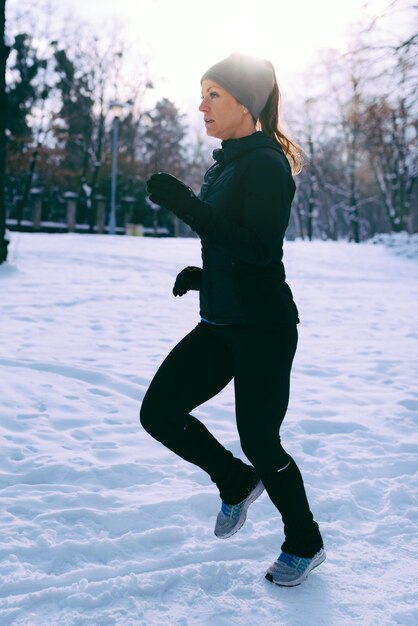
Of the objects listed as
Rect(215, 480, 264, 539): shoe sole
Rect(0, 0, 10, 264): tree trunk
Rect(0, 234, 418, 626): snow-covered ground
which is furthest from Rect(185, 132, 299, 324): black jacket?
Rect(0, 0, 10, 264): tree trunk

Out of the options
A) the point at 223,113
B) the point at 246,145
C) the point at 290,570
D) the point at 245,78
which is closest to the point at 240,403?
the point at 290,570

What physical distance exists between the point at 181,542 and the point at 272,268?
1.32 m

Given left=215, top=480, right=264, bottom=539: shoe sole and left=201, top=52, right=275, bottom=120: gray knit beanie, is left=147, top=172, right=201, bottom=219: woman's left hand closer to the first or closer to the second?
left=201, top=52, right=275, bottom=120: gray knit beanie

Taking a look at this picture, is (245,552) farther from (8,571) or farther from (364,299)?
(364,299)

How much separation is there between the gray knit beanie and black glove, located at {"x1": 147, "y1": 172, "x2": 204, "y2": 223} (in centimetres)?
44

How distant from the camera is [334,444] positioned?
452 centimetres

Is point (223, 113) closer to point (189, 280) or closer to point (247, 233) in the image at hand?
point (247, 233)

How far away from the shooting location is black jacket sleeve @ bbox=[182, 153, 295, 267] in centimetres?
233

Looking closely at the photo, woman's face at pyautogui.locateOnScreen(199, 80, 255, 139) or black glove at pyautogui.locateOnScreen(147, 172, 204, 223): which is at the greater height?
woman's face at pyautogui.locateOnScreen(199, 80, 255, 139)

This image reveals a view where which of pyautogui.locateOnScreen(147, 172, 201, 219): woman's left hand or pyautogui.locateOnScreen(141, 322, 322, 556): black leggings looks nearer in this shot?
pyautogui.locateOnScreen(147, 172, 201, 219): woman's left hand

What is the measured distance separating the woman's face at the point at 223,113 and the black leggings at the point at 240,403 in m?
0.72

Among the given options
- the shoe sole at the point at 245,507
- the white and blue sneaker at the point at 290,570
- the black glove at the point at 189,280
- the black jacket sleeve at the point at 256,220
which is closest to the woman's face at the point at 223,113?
the black jacket sleeve at the point at 256,220

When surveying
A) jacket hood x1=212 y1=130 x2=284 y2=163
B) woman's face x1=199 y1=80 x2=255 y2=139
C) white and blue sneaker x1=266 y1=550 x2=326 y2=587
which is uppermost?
woman's face x1=199 y1=80 x2=255 y2=139

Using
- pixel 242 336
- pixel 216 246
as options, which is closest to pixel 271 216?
pixel 216 246
